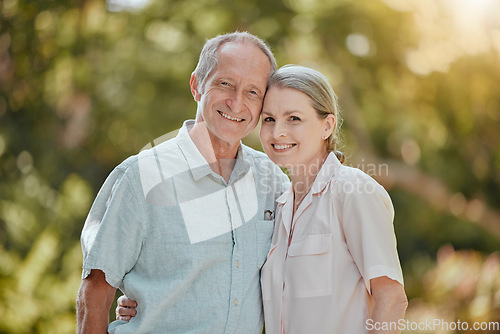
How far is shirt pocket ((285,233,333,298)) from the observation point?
1.78m

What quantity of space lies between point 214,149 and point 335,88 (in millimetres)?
3941

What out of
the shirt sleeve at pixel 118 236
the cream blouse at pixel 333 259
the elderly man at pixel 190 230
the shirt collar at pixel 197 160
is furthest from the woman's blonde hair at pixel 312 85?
the shirt sleeve at pixel 118 236

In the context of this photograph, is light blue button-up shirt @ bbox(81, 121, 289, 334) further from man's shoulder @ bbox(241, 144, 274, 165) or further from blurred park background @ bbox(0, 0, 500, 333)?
blurred park background @ bbox(0, 0, 500, 333)

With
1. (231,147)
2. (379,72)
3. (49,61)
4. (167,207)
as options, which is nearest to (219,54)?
(231,147)

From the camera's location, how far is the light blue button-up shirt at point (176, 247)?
1815 mm

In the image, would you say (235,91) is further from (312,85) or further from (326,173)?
(326,173)

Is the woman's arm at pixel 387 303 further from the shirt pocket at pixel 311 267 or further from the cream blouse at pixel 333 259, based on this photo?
the shirt pocket at pixel 311 267

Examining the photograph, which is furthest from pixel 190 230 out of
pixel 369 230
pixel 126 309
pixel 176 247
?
pixel 369 230

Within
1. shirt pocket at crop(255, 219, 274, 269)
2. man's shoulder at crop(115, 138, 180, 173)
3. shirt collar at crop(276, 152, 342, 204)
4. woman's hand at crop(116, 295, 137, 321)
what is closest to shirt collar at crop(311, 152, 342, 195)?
shirt collar at crop(276, 152, 342, 204)

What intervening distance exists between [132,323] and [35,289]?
113 inches

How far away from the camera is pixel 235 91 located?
2055mm

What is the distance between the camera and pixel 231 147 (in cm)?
214

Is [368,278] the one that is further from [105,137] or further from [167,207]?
[105,137]

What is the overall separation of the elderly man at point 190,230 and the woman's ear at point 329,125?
10.8 inches
